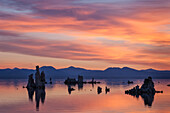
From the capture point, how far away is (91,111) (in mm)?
62469

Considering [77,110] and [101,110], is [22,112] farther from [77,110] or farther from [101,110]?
[101,110]

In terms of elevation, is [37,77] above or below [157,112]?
above

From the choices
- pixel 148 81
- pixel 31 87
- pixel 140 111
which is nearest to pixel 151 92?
pixel 148 81

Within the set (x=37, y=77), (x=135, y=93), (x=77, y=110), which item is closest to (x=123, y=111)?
(x=77, y=110)

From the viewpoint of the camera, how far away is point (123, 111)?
6206 centimetres

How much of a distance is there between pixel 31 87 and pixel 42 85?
17.2ft

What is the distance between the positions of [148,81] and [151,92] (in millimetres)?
5258

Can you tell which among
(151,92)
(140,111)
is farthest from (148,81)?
(140,111)

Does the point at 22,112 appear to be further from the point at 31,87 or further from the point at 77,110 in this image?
the point at 31,87

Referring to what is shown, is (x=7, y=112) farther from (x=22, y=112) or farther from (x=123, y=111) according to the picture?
(x=123, y=111)

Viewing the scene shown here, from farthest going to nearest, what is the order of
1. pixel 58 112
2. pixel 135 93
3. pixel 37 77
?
pixel 37 77
pixel 135 93
pixel 58 112

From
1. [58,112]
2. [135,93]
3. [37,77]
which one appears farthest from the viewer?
[37,77]

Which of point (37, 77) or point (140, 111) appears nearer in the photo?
point (140, 111)

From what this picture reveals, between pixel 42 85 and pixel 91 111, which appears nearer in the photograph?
pixel 91 111
